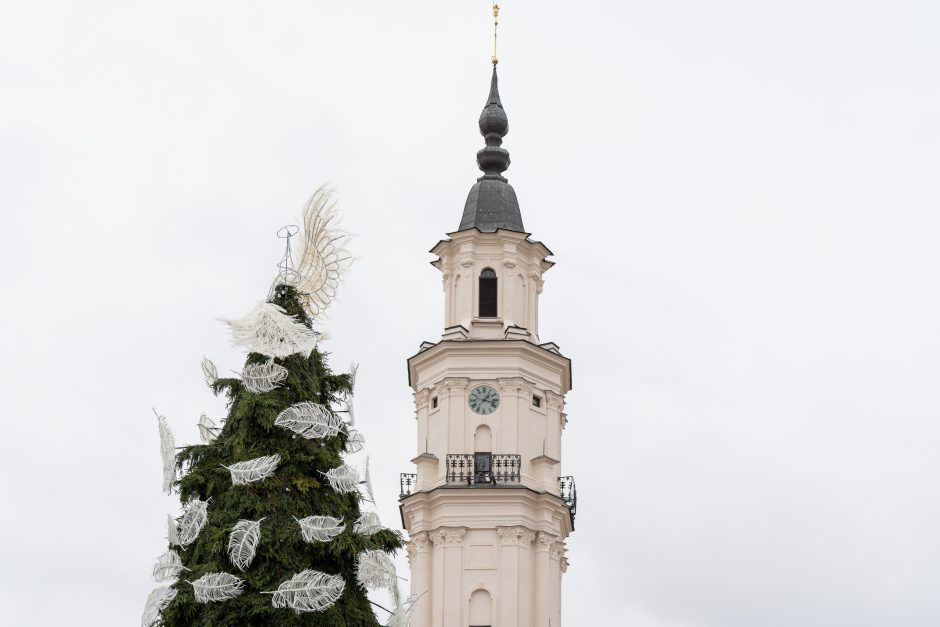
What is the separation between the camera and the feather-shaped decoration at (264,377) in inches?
1454

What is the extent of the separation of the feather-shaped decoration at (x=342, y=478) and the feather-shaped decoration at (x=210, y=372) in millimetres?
2984

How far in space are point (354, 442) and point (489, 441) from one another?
2207 centimetres

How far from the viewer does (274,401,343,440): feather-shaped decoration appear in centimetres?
3628

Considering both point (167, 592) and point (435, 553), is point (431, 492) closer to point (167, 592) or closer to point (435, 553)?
point (435, 553)

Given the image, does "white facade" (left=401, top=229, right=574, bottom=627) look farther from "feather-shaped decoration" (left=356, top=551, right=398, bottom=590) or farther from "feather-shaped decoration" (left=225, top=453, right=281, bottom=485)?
"feather-shaped decoration" (left=225, top=453, right=281, bottom=485)

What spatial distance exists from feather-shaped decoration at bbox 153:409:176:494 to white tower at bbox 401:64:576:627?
22.0 meters

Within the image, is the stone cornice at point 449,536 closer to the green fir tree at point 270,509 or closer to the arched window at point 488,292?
the arched window at point 488,292

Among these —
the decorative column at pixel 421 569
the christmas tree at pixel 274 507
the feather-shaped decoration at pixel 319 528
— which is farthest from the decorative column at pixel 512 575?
the feather-shaped decoration at pixel 319 528

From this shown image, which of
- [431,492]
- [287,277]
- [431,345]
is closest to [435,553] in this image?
[431,492]

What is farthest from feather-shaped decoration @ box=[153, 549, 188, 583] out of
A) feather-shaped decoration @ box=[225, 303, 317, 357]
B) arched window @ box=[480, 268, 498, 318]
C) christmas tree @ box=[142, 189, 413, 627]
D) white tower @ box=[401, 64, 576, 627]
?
arched window @ box=[480, 268, 498, 318]

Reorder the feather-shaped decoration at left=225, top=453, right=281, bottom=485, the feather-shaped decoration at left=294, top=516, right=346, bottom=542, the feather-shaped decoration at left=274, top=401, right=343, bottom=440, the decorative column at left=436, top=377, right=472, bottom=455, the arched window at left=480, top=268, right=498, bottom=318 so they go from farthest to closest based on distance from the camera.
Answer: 1. the arched window at left=480, top=268, right=498, bottom=318
2. the decorative column at left=436, top=377, right=472, bottom=455
3. the feather-shaped decoration at left=274, top=401, right=343, bottom=440
4. the feather-shaped decoration at left=225, top=453, right=281, bottom=485
5. the feather-shaped decoration at left=294, top=516, right=346, bottom=542

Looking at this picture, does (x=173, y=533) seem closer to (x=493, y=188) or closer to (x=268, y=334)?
(x=268, y=334)

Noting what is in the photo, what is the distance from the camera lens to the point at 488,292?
62531mm

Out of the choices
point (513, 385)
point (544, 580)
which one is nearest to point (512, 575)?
point (544, 580)
